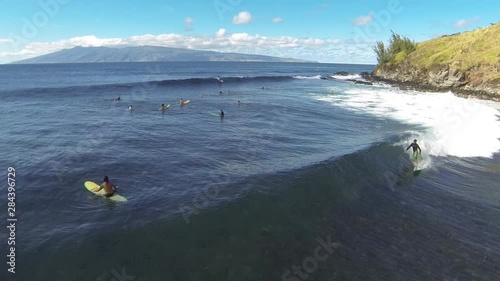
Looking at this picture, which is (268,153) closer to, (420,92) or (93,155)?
(93,155)

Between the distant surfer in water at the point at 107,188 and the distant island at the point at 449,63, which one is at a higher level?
the distant island at the point at 449,63

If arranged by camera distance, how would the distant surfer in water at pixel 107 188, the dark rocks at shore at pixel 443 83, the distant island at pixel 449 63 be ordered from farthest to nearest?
the distant island at pixel 449 63
the dark rocks at shore at pixel 443 83
the distant surfer in water at pixel 107 188

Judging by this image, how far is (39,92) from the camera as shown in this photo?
8600cm

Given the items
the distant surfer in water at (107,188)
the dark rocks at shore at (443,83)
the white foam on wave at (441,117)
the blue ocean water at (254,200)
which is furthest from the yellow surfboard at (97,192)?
the dark rocks at shore at (443,83)

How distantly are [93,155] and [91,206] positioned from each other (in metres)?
11.4

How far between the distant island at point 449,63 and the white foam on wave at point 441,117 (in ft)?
39.2

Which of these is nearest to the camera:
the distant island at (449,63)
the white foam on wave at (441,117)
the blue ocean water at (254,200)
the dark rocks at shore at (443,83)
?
the blue ocean water at (254,200)

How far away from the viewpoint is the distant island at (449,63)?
263 ft

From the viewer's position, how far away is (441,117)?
53.2 meters

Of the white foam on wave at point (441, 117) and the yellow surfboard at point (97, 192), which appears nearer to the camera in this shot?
the yellow surfboard at point (97, 192)

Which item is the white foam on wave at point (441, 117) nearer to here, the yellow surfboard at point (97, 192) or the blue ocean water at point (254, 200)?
the blue ocean water at point (254, 200)

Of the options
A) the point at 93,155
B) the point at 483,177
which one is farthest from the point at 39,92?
the point at 483,177

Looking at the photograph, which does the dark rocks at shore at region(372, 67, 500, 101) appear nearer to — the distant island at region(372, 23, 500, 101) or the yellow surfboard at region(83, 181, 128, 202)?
the distant island at region(372, 23, 500, 101)

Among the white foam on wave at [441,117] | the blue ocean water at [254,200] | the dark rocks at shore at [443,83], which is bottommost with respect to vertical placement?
the blue ocean water at [254,200]
